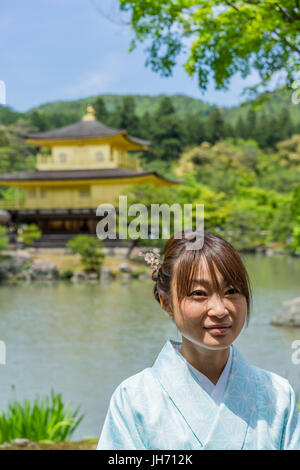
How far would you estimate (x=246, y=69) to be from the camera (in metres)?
4.69

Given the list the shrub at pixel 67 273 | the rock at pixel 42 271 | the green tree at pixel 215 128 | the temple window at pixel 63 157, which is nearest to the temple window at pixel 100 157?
the temple window at pixel 63 157

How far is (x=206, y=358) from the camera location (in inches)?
44.8

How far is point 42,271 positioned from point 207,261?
14.3 meters

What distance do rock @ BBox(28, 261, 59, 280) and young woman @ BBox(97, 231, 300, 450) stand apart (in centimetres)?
1417

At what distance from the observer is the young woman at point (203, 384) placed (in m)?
1.09

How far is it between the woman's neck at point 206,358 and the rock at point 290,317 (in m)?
8.09

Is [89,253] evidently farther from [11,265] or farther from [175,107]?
[175,107]


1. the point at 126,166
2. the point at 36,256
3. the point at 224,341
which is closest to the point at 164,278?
the point at 224,341

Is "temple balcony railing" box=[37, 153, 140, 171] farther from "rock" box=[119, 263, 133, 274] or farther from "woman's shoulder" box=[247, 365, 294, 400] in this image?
"woman's shoulder" box=[247, 365, 294, 400]

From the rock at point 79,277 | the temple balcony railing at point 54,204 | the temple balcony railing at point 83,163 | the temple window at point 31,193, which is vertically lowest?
the rock at point 79,277

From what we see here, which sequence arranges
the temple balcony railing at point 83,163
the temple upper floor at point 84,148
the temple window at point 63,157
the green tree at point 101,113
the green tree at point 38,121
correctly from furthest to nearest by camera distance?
1. the green tree at point 38,121
2. the green tree at point 101,113
3. the temple window at point 63,157
4. the temple upper floor at point 84,148
5. the temple balcony railing at point 83,163

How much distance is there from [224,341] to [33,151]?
39190mm

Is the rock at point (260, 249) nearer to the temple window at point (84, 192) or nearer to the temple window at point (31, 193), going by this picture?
the temple window at point (84, 192)

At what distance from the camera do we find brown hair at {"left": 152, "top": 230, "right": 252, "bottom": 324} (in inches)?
42.8
